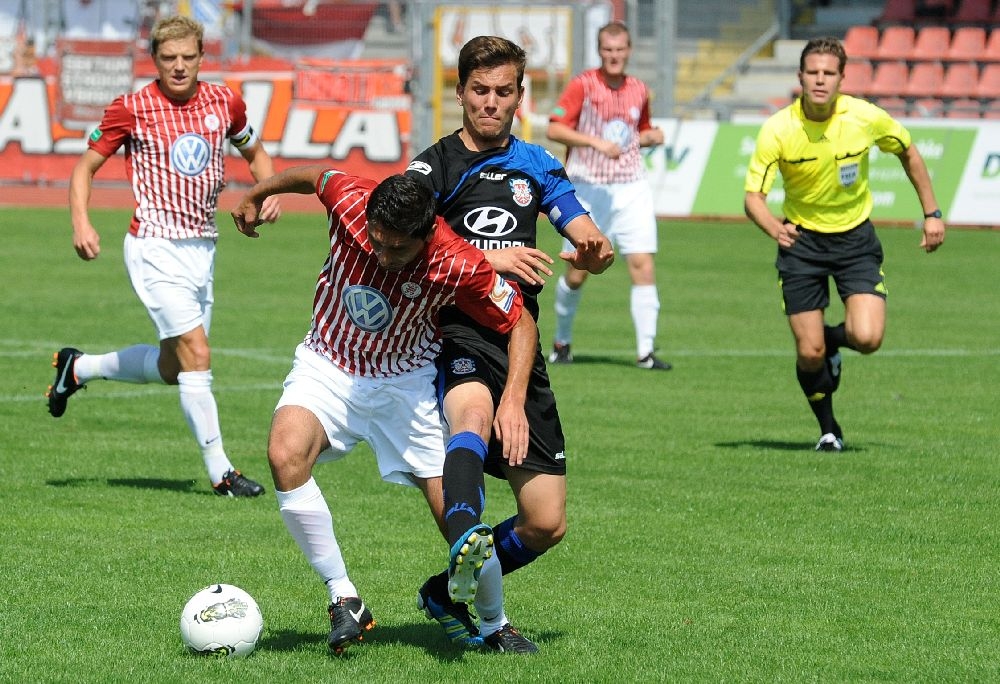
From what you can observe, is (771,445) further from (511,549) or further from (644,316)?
(511,549)

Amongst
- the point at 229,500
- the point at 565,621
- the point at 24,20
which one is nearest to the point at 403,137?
the point at 24,20

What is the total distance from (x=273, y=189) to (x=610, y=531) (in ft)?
8.03

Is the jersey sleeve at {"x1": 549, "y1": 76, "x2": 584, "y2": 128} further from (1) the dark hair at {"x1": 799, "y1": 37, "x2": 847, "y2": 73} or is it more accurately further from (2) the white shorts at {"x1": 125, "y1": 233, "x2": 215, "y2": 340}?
(2) the white shorts at {"x1": 125, "y1": 233, "x2": 215, "y2": 340}

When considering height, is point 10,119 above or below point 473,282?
below

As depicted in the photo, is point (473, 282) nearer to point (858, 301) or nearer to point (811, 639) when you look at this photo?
point (811, 639)

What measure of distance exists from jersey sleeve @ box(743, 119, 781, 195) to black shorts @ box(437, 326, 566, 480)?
13.2 ft

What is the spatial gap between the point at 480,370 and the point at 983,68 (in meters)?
26.7

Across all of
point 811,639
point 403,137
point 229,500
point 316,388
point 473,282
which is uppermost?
point 473,282

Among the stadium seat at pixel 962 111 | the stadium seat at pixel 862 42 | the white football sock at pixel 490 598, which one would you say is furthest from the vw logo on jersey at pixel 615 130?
the stadium seat at pixel 862 42

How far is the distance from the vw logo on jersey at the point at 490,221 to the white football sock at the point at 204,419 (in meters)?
2.78

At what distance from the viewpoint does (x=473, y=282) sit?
16.9 feet

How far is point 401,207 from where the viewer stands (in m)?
4.86

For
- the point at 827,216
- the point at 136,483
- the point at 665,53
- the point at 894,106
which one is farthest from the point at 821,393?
the point at 665,53

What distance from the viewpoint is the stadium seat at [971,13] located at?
3128 centimetres
